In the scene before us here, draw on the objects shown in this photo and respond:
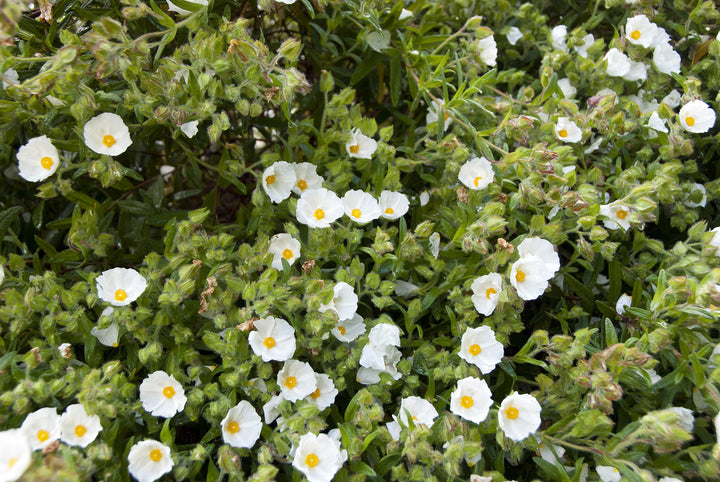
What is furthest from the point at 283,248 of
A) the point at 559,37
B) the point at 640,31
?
the point at 640,31

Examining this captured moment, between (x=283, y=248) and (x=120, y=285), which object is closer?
(x=120, y=285)

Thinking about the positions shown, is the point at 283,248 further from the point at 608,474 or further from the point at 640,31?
the point at 640,31

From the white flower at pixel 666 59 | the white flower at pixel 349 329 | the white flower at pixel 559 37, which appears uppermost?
the white flower at pixel 666 59

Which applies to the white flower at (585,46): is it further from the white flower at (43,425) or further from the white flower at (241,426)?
the white flower at (43,425)

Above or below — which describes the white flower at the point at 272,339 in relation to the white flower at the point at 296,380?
above

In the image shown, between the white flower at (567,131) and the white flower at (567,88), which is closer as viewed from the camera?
the white flower at (567,131)

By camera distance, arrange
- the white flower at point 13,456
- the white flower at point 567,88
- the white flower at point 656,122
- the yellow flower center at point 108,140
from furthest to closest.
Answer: the white flower at point 567,88 < the white flower at point 656,122 < the yellow flower center at point 108,140 < the white flower at point 13,456

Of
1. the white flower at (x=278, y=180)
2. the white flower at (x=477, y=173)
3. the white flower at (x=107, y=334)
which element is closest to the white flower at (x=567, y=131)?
the white flower at (x=477, y=173)
